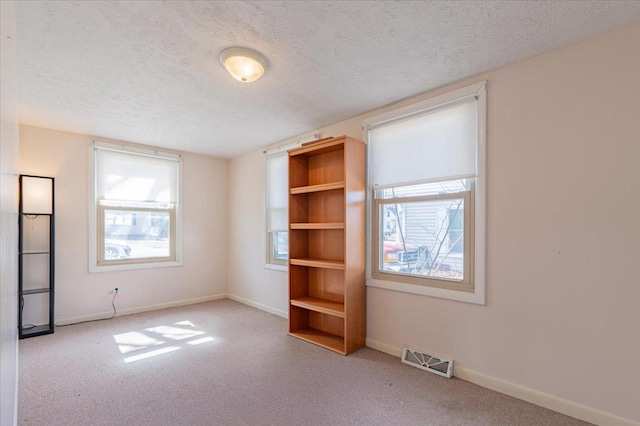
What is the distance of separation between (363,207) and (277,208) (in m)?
1.61

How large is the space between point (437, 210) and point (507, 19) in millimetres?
1498

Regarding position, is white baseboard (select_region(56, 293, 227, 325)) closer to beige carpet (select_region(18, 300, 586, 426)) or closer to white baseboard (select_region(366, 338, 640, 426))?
beige carpet (select_region(18, 300, 586, 426))

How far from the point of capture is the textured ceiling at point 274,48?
1780mm

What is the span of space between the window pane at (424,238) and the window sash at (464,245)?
0.02 meters

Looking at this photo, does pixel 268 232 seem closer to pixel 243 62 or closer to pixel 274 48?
pixel 243 62

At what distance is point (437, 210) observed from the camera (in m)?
2.80

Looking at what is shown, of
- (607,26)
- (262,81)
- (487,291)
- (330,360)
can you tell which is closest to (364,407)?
(330,360)

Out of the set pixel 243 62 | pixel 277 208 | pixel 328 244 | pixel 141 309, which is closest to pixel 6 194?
pixel 243 62

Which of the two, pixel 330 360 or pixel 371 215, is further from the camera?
pixel 371 215

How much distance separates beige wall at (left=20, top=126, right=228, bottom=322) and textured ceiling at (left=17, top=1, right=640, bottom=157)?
2.38 feet

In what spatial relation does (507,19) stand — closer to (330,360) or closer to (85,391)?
(330,360)

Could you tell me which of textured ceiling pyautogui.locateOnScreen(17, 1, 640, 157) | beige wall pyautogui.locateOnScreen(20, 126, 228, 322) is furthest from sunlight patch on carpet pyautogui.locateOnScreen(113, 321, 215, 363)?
textured ceiling pyautogui.locateOnScreen(17, 1, 640, 157)

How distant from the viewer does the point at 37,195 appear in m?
3.61

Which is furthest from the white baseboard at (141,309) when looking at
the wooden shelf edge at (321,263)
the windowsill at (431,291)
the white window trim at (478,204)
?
the white window trim at (478,204)
